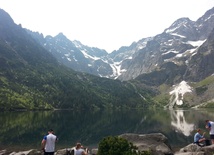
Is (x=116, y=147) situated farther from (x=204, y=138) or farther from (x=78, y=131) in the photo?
(x=78, y=131)

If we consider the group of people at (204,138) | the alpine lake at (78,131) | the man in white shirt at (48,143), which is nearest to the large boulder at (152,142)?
the group of people at (204,138)

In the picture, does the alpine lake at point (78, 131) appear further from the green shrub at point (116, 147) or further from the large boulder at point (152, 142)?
the green shrub at point (116, 147)

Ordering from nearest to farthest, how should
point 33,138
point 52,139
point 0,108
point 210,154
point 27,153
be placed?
point 52,139
point 210,154
point 27,153
point 33,138
point 0,108

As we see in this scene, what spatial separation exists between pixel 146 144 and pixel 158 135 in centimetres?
357

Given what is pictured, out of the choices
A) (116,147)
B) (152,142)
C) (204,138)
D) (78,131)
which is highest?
(116,147)

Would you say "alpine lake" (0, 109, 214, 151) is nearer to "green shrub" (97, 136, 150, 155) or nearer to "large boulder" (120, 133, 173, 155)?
"large boulder" (120, 133, 173, 155)

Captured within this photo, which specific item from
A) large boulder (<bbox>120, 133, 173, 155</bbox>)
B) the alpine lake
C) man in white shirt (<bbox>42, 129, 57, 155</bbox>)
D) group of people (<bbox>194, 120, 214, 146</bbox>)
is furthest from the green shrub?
the alpine lake

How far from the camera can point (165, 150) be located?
36500 mm

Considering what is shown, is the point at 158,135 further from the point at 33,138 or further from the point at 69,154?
the point at 33,138

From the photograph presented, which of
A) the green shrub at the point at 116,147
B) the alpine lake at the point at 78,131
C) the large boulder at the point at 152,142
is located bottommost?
the alpine lake at the point at 78,131

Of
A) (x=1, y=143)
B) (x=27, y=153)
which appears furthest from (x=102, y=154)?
(x=1, y=143)

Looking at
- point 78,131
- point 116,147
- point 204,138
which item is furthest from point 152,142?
point 78,131

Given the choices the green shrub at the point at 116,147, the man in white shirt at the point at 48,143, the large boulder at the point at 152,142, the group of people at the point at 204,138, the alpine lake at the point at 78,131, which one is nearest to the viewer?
the green shrub at the point at 116,147

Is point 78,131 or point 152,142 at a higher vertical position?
point 152,142
